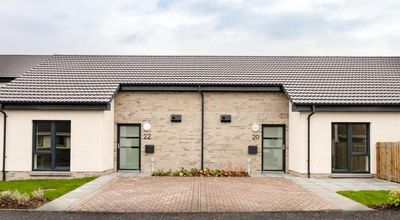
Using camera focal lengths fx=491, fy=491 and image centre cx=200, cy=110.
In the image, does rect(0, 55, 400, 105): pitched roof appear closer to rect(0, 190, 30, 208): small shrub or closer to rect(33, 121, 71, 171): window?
rect(33, 121, 71, 171): window

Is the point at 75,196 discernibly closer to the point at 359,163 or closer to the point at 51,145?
the point at 51,145

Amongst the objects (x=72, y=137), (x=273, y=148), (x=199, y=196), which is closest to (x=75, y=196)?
(x=199, y=196)

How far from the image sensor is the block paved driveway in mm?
12203

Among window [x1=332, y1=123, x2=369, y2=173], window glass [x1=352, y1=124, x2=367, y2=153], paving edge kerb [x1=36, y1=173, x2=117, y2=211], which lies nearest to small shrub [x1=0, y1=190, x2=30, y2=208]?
paving edge kerb [x1=36, y1=173, x2=117, y2=211]

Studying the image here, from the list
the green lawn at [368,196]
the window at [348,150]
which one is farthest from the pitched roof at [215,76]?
the green lawn at [368,196]

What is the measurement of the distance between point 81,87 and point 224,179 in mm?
7345

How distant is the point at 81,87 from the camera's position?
20.9m

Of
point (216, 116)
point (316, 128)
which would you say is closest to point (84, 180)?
point (216, 116)

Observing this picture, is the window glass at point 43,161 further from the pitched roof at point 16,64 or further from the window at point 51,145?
the pitched roof at point 16,64

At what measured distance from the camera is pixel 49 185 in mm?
16688

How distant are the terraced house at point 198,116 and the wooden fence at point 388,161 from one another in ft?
1.24

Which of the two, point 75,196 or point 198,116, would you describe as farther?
point 198,116

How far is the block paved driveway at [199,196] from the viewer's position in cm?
1220

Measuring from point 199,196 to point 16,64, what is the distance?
2601cm
